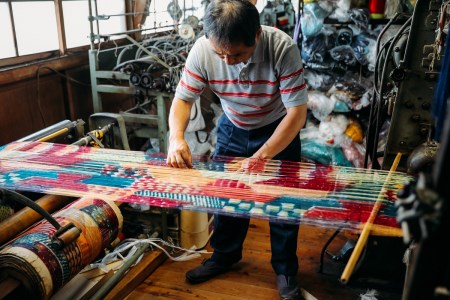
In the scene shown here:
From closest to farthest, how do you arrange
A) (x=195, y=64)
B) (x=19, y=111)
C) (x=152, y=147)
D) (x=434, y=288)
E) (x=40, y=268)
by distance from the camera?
(x=434, y=288) < (x=40, y=268) < (x=195, y=64) < (x=19, y=111) < (x=152, y=147)

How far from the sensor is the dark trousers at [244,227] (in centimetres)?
215

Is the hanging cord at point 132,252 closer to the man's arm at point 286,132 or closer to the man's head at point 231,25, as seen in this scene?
the man's arm at point 286,132

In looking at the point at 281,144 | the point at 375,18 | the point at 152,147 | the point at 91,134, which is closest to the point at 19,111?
the point at 91,134

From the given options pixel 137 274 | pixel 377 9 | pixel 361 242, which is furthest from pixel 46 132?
pixel 377 9

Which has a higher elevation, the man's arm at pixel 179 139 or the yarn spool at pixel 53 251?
the man's arm at pixel 179 139

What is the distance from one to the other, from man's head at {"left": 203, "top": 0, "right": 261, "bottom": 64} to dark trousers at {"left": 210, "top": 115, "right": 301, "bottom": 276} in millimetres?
635

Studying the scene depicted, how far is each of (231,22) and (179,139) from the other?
551 millimetres

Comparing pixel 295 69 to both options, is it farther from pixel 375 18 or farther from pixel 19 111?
pixel 375 18

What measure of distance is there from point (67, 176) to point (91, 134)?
60 cm

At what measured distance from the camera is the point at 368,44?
12.0 ft

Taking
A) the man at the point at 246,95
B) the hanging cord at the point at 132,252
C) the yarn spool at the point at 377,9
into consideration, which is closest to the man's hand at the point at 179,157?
the man at the point at 246,95

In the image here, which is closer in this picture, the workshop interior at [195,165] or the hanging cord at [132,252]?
the workshop interior at [195,165]

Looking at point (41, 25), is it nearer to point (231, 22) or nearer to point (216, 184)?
point (231, 22)

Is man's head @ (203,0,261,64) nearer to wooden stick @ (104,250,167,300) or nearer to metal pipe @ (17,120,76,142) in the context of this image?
metal pipe @ (17,120,76,142)
